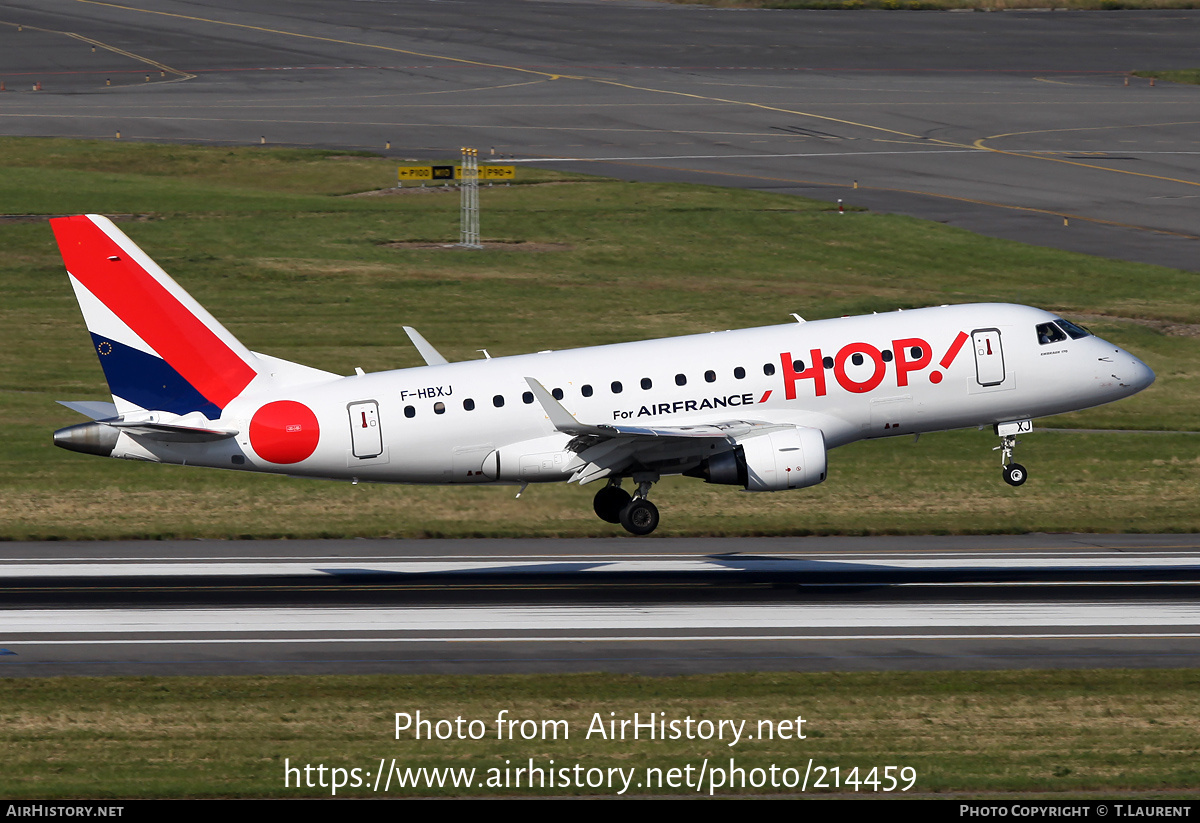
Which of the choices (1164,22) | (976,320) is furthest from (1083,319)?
(1164,22)

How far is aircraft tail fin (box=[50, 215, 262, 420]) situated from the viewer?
139 feet

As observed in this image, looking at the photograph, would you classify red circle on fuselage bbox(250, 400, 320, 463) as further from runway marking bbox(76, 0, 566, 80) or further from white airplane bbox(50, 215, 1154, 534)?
runway marking bbox(76, 0, 566, 80)

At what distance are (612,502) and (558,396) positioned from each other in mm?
4343

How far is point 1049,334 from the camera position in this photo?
45688mm

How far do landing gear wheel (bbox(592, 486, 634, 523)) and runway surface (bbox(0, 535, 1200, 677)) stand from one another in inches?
59.4

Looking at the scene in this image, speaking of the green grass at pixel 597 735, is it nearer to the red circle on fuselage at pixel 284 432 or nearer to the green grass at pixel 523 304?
the red circle on fuselage at pixel 284 432

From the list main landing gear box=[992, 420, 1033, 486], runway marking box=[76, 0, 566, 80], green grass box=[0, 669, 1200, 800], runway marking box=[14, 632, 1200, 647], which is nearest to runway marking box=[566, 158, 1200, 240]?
runway marking box=[76, 0, 566, 80]

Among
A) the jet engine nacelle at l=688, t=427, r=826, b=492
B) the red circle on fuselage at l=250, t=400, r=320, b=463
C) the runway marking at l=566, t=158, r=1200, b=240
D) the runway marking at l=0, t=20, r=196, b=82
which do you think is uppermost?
the runway marking at l=0, t=20, r=196, b=82

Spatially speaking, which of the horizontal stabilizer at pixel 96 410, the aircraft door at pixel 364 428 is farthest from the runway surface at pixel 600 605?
the horizontal stabilizer at pixel 96 410

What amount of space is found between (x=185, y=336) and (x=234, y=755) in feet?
52.2

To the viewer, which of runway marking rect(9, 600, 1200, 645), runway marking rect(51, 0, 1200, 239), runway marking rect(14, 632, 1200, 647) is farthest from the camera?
runway marking rect(51, 0, 1200, 239)

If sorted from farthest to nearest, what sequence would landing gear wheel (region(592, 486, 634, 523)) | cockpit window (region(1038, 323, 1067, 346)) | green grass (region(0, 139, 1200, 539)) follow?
green grass (region(0, 139, 1200, 539)) → landing gear wheel (region(592, 486, 634, 523)) → cockpit window (region(1038, 323, 1067, 346))

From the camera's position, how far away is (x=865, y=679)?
1344 inches

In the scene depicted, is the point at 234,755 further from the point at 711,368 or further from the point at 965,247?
the point at 965,247
